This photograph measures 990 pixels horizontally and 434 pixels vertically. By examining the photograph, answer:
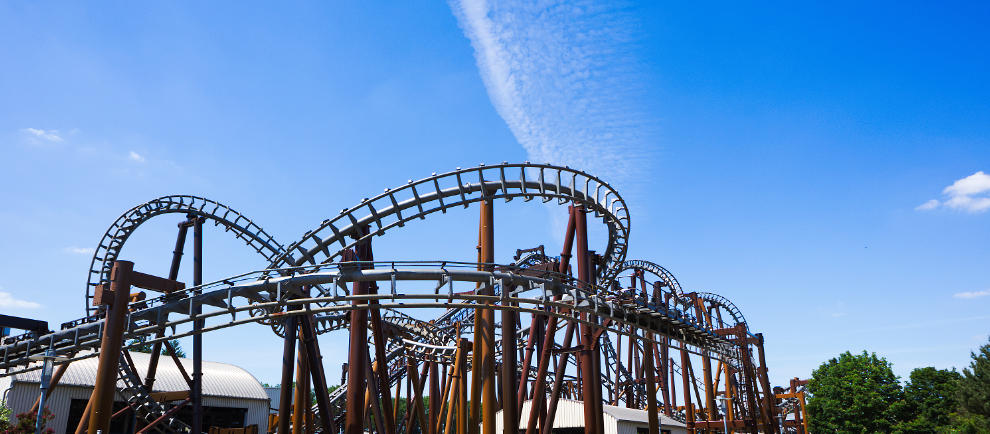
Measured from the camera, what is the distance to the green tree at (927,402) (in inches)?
1539

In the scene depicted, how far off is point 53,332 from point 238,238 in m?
7.25

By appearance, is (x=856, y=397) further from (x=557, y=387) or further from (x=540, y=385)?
(x=540, y=385)

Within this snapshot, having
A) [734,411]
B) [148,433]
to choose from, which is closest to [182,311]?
[148,433]

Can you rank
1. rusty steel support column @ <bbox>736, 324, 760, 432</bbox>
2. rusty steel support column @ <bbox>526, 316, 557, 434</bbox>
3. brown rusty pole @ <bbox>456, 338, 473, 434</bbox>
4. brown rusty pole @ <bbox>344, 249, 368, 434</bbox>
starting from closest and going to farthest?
brown rusty pole @ <bbox>344, 249, 368, 434</bbox> < rusty steel support column @ <bbox>526, 316, 557, 434</bbox> < brown rusty pole @ <bbox>456, 338, 473, 434</bbox> < rusty steel support column @ <bbox>736, 324, 760, 432</bbox>

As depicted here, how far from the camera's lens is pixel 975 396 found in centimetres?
3200

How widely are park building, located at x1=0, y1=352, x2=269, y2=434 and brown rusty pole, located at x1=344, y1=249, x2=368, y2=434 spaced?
9.40 meters

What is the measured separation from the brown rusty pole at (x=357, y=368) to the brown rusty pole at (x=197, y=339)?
3193 millimetres

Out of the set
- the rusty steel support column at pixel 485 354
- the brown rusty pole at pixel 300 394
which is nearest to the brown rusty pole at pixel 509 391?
the rusty steel support column at pixel 485 354

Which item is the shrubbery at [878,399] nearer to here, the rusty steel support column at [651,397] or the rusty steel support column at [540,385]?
the rusty steel support column at [651,397]

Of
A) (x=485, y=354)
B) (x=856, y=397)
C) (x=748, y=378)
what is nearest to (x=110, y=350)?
(x=485, y=354)

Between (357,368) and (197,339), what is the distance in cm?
757

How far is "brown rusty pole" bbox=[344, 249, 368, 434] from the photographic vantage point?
504 inches

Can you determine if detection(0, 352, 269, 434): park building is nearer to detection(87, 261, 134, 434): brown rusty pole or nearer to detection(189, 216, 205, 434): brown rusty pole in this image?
detection(189, 216, 205, 434): brown rusty pole

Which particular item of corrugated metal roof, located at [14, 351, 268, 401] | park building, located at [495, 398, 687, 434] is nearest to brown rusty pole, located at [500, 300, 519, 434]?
park building, located at [495, 398, 687, 434]
